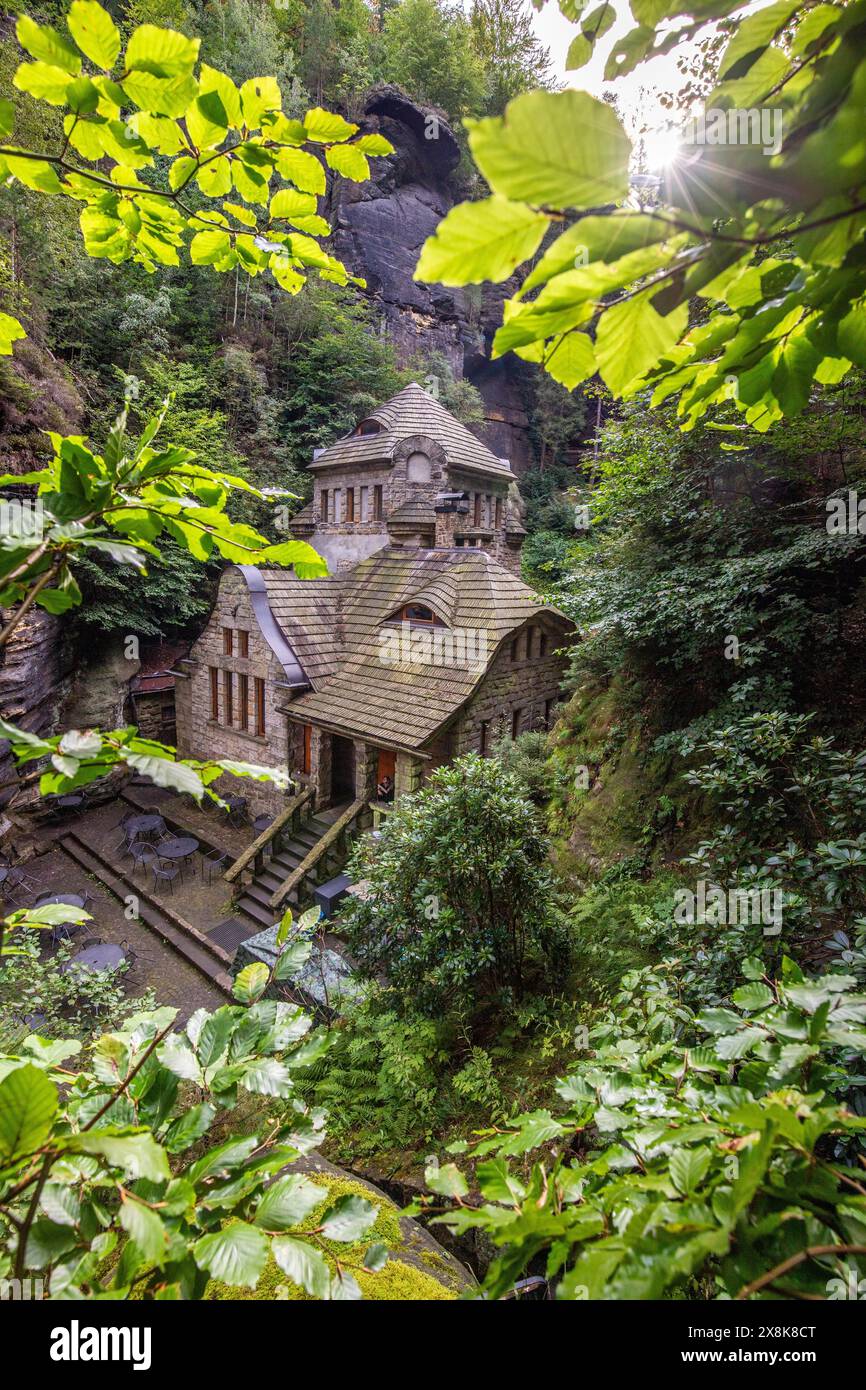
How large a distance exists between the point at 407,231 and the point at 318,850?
28415 mm

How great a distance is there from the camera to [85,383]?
16312mm

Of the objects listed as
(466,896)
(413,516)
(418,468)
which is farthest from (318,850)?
(418,468)

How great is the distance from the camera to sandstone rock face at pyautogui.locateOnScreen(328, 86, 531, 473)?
Answer: 25.5 m

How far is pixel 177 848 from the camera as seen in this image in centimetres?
1277

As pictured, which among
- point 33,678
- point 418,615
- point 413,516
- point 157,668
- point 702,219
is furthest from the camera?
point 157,668

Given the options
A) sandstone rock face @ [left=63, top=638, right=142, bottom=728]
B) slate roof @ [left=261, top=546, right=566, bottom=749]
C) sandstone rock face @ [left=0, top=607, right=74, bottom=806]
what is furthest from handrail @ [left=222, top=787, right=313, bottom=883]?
sandstone rock face @ [left=63, top=638, right=142, bottom=728]

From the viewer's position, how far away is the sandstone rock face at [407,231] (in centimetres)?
2548

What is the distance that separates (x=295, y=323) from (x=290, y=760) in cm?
1777

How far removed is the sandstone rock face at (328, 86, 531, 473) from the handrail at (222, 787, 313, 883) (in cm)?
1896

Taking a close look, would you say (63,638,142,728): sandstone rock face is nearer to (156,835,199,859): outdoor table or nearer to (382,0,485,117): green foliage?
(156,835,199,859): outdoor table

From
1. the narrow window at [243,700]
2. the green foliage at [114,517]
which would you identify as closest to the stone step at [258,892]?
the narrow window at [243,700]

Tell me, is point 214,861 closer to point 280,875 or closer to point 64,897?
point 280,875
